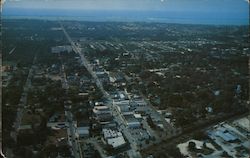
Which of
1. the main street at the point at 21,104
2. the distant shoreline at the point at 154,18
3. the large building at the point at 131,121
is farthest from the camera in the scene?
the distant shoreline at the point at 154,18

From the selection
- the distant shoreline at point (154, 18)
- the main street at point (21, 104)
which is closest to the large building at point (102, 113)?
the main street at point (21, 104)

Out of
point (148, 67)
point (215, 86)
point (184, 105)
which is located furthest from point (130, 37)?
point (184, 105)

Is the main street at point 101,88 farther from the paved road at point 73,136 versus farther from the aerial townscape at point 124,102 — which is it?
the paved road at point 73,136

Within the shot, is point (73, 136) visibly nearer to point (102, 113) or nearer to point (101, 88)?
point (102, 113)

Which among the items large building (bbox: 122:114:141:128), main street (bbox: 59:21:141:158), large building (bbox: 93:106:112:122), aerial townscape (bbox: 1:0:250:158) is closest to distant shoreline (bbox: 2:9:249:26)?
main street (bbox: 59:21:141:158)

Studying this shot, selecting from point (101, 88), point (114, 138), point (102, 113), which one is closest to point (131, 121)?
point (102, 113)

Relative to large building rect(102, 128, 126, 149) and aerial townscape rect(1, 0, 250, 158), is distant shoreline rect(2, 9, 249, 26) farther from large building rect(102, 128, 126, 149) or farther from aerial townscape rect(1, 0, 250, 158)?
large building rect(102, 128, 126, 149)

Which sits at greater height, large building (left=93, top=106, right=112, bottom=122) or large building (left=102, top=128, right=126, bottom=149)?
large building (left=93, top=106, right=112, bottom=122)

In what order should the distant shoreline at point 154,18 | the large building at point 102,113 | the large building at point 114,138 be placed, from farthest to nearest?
the distant shoreline at point 154,18, the large building at point 102,113, the large building at point 114,138
